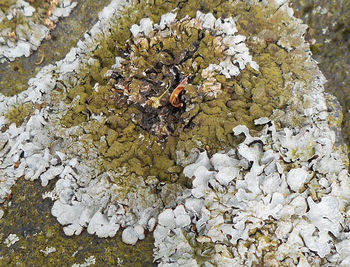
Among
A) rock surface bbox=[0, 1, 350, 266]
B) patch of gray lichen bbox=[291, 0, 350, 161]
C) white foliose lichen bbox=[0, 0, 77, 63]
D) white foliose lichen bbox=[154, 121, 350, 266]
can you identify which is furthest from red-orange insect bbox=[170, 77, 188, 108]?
white foliose lichen bbox=[0, 0, 77, 63]

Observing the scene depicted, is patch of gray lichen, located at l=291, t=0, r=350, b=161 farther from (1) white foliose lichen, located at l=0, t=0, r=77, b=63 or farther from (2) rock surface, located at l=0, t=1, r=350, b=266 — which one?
(1) white foliose lichen, located at l=0, t=0, r=77, b=63

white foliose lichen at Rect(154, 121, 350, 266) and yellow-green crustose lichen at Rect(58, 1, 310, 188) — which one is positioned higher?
yellow-green crustose lichen at Rect(58, 1, 310, 188)

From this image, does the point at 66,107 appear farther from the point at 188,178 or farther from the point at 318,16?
the point at 318,16

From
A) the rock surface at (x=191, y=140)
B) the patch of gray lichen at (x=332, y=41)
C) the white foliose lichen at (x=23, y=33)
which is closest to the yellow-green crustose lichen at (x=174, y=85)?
the rock surface at (x=191, y=140)

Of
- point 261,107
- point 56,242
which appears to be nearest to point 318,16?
point 261,107

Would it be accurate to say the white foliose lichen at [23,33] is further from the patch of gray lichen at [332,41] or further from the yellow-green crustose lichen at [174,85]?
the patch of gray lichen at [332,41]

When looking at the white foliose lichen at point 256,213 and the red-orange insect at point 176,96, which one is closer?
the white foliose lichen at point 256,213

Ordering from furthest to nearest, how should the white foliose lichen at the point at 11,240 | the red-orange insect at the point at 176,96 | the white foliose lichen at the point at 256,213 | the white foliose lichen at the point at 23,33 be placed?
the white foliose lichen at the point at 23,33
the red-orange insect at the point at 176,96
the white foliose lichen at the point at 11,240
the white foliose lichen at the point at 256,213

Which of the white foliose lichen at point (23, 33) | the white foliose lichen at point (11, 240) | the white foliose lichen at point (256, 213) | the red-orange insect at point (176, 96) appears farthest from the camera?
the white foliose lichen at point (23, 33)

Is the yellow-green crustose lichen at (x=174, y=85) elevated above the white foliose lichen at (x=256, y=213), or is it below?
above

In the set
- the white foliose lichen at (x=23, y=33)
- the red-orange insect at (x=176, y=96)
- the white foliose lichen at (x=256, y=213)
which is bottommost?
the white foliose lichen at (x=256, y=213)
